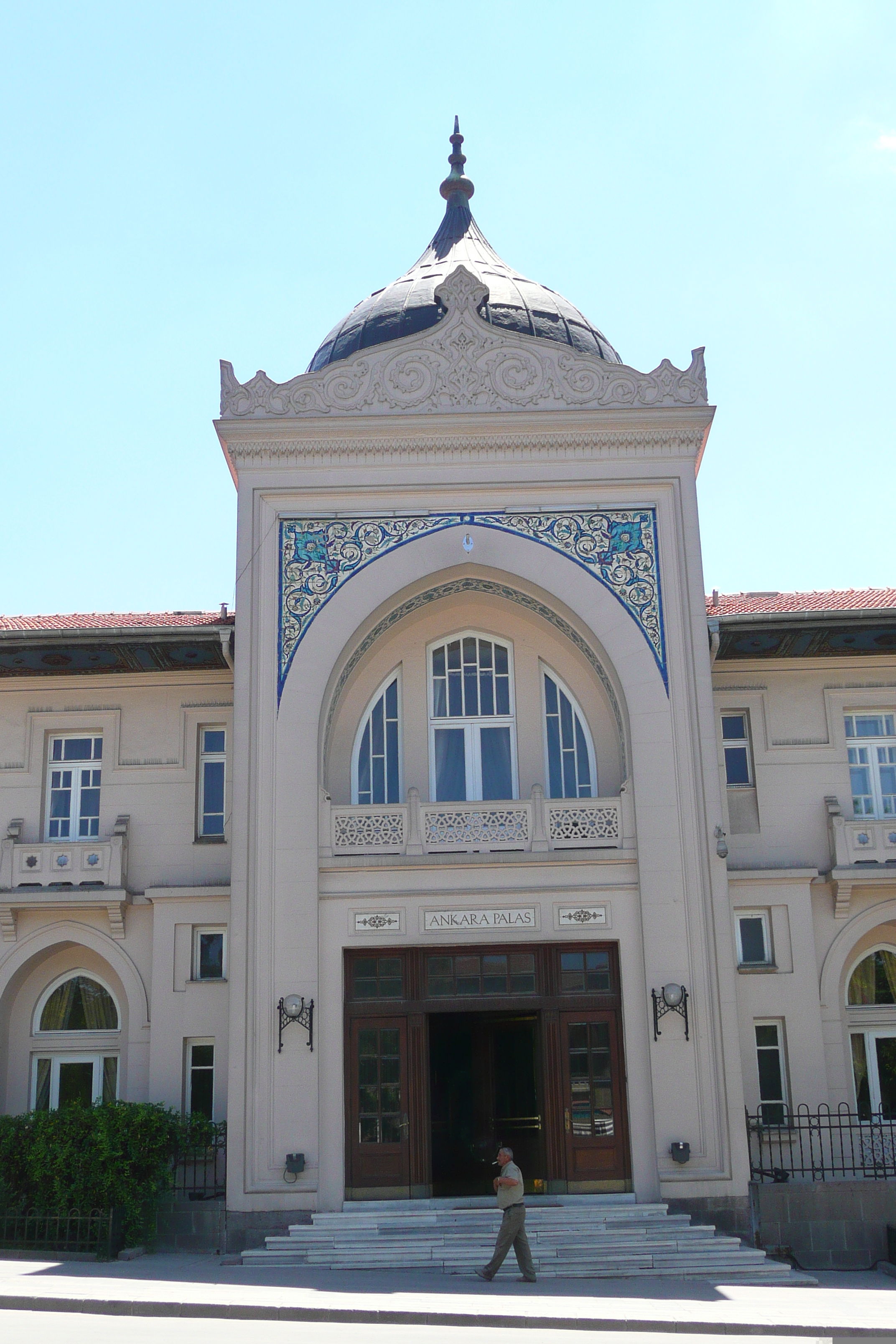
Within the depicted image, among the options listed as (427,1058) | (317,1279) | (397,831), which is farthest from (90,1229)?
(397,831)

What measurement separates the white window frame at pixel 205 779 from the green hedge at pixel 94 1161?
397 cm

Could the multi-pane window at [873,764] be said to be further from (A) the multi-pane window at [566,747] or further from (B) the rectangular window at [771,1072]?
(A) the multi-pane window at [566,747]

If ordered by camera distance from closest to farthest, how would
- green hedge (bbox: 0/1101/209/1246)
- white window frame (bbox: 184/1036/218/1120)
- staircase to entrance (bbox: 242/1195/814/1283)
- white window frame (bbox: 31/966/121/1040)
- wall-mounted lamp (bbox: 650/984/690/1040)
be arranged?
staircase to entrance (bbox: 242/1195/814/1283)
green hedge (bbox: 0/1101/209/1246)
wall-mounted lamp (bbox: 650/984/690/1040)
white window frame (bbox: 184/1036/218/1120)
white window frame (bbox: 31/966/121/1040)

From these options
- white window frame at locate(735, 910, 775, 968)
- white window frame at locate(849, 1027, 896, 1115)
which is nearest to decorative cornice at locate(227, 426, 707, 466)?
white window frame at locate(735, 910, 775, 968)

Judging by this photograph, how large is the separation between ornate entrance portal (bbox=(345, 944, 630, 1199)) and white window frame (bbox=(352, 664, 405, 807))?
234 centimetres

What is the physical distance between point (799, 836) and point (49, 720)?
10.6 metres

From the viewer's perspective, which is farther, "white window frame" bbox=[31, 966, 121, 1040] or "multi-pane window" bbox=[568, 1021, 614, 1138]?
"white window frame" bbox=[31, 966, 121, 1040]

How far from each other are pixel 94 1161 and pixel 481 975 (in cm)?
493

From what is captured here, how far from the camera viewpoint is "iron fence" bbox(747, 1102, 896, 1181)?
16.2 meters

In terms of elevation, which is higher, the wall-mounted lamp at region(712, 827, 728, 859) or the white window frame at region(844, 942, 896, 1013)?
the wall-mounted lamp at region(712, 827, 728, 859)

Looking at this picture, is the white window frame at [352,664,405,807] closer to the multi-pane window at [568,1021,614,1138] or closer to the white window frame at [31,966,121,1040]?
the multi-pane window at [568,1021,614,1138]

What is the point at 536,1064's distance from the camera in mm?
16984

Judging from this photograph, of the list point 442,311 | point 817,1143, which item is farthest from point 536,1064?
point 442,311

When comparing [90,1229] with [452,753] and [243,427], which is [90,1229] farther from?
[243,427]
